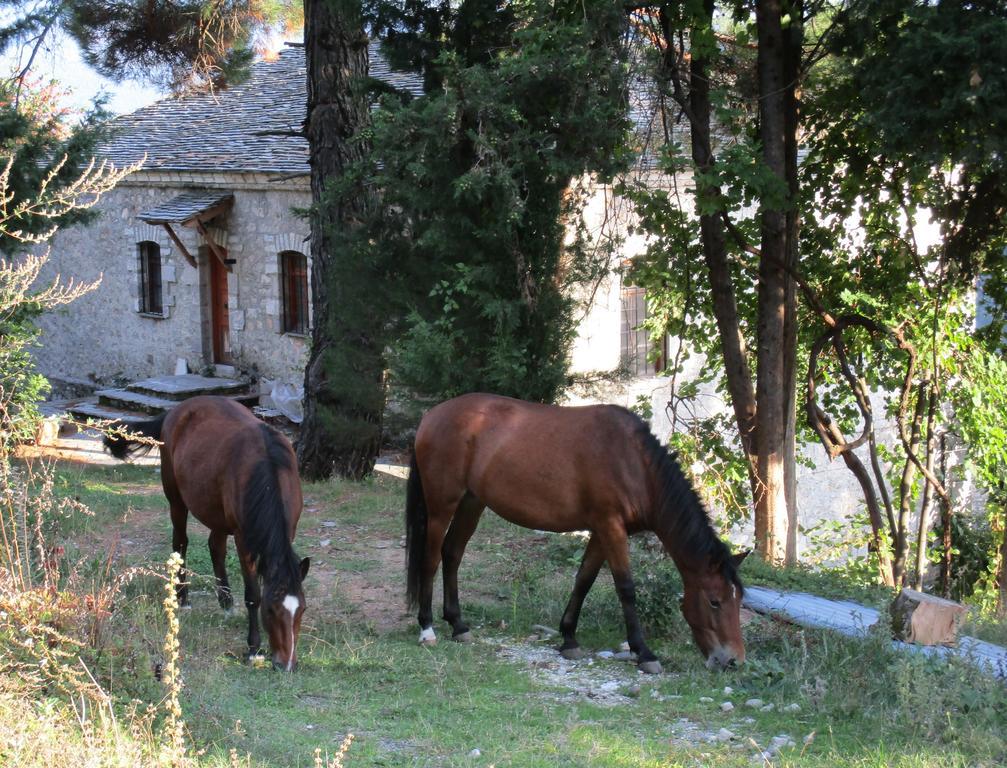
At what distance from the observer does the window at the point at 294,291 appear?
19375 millimetres

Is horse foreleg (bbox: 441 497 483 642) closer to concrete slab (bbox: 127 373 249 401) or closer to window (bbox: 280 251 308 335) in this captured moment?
window (bbox: 280 251 308 335)

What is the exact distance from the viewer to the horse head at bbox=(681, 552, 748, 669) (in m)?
6.43

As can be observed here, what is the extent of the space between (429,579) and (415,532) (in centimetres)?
41

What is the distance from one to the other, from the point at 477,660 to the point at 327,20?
8.80 meters

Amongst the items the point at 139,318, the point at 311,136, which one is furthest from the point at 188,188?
the point at 311,136

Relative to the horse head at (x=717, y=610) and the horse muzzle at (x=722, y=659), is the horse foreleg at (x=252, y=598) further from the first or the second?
the horse muzzle at (x=722, y=659)

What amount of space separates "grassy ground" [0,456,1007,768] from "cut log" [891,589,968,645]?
0.56 meters

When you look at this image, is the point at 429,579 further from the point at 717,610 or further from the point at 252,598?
the point at 717,610

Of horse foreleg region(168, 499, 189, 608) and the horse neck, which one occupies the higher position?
the horse neck

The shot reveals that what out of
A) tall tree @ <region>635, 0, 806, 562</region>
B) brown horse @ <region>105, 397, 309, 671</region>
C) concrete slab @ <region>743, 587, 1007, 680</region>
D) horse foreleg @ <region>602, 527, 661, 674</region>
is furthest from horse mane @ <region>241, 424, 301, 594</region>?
tall tree @ <region>635, 0, 806, 562</region>

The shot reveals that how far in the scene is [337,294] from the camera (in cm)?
1206

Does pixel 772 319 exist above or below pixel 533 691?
above

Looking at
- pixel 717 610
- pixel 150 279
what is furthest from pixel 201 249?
pixel 717 610

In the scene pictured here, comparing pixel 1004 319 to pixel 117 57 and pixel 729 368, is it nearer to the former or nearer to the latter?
pixel 729 368
